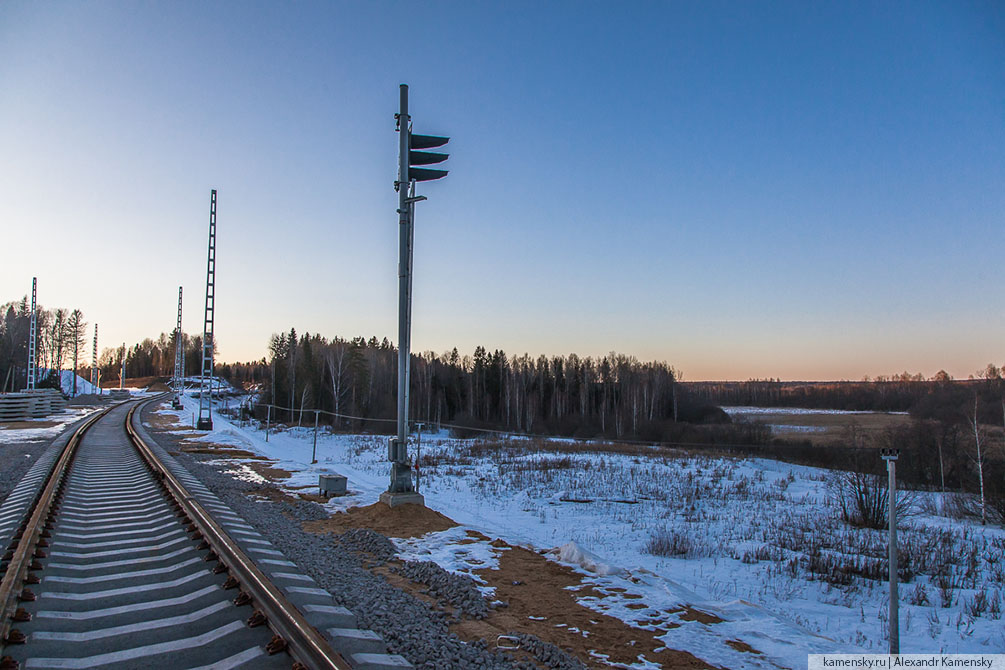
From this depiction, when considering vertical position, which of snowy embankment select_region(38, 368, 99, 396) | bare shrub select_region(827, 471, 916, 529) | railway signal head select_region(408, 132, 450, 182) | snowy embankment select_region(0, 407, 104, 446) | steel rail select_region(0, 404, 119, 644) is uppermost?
railway signal head select_region(408, 132, 450, 182)

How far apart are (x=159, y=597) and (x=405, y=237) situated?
240 inches

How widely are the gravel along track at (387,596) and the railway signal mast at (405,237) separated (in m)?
1.38

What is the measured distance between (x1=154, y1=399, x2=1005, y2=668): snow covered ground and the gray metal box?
1.14 ft

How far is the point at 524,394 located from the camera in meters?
77.4

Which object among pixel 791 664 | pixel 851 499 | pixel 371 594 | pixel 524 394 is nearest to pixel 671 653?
pixel 791 664

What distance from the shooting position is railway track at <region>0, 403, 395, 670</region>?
3.79 meters

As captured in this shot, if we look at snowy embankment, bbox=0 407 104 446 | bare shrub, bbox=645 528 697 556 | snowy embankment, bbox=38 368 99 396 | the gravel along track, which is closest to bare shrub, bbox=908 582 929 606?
bare shrub, bbox=645 528 697 556

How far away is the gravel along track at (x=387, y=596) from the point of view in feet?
13.2

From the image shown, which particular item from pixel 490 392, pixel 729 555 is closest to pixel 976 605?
pixel 729 555

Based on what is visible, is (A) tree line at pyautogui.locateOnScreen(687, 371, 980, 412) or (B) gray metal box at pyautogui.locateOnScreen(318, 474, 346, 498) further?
(A) tree line at pyautogui.locateOnScreen(687, 371, 980, 412)

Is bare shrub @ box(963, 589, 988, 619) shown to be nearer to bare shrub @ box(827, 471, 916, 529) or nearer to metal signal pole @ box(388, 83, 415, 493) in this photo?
bare shrub @ box(827, 471, 916, 529)

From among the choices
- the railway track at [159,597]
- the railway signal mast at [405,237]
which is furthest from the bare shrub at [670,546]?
the railway track at [159,597]

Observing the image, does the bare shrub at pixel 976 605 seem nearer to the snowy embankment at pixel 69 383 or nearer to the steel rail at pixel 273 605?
the steel rail at pixel 273 605

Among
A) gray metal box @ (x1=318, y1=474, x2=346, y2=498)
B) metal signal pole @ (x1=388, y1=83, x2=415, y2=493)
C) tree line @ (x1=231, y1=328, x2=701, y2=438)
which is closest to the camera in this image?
metal signal pole @ (x1=388, y1=83, x2=415, y2=493)
